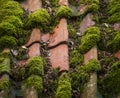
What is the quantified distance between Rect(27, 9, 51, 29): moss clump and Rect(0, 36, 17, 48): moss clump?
0.38m

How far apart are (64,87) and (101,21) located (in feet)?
4.95

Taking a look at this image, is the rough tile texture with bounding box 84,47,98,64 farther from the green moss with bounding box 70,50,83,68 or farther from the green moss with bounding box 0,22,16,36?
the green moss with bounding box 0,22,16,36

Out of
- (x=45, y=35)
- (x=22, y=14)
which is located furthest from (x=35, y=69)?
(x=22, y=14)

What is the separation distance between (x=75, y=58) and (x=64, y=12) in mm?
803

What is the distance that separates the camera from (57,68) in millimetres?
4184

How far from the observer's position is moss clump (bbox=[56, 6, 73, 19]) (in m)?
4.87

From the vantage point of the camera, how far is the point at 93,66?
13.4 feet

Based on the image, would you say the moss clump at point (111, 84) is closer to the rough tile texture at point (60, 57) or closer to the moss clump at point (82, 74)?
the moss clump at point (82, 74)

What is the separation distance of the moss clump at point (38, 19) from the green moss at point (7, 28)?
0.25 meters

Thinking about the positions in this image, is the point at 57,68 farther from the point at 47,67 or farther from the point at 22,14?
the point at 22,14

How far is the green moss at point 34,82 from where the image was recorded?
386cm

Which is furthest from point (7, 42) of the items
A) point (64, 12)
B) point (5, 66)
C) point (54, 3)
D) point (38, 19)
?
point (54, 3)

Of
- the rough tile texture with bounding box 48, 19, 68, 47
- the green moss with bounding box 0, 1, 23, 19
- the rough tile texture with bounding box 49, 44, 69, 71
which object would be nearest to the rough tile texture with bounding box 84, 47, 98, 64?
the rough tile texture with bounding box 49, 44, 69, 71

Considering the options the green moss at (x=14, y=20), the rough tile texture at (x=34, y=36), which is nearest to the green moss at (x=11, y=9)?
the green moss at (x=14, y=20)
